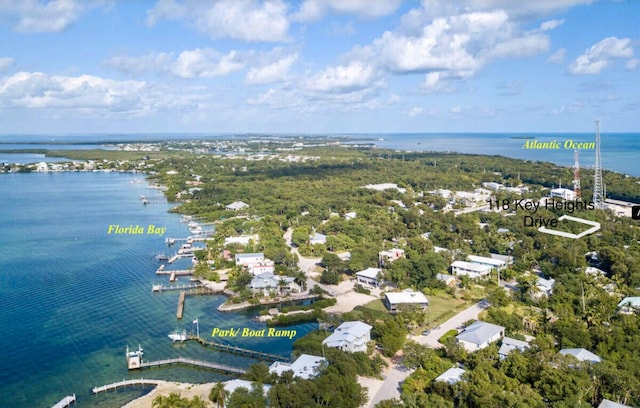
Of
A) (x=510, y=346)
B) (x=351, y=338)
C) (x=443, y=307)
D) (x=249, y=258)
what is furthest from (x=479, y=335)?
(x=249, y=258)

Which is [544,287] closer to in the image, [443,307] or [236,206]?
[443,307]

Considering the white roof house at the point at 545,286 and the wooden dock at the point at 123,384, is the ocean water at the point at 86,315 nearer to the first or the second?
the wooden dock at the point at 123,384

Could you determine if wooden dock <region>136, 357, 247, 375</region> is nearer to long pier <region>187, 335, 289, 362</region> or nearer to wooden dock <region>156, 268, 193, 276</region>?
long pier <region>187, 335, 289, 362</region>

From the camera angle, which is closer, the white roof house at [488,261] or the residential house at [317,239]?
the white roof house at [488,261]

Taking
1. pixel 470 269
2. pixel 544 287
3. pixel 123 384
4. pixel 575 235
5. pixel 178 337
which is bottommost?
pixel 123 384

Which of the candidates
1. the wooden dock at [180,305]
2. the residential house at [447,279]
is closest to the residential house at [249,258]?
the wooden dock at [180,305]

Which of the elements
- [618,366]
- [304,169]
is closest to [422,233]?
[618,366]

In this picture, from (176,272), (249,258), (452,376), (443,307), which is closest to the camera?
(452,376)
